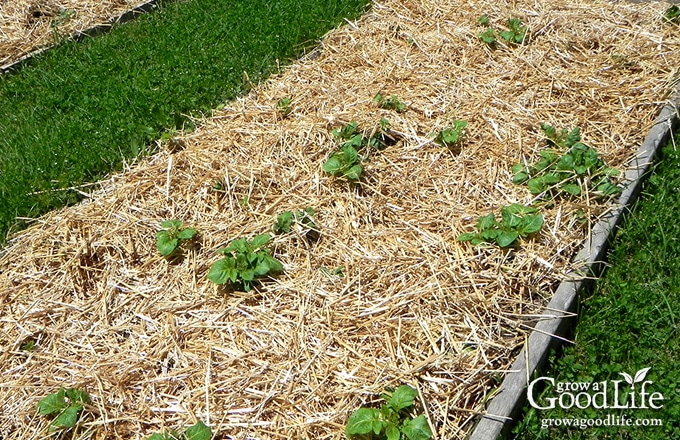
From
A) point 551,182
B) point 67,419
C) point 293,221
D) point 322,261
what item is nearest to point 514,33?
point 551,182

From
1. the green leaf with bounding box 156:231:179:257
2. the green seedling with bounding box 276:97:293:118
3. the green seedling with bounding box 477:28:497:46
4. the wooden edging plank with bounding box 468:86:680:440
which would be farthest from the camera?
the green seedling with bounding box 477:28:497:46

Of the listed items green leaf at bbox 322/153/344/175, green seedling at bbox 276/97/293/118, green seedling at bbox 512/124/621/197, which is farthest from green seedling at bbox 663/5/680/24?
green leaf at bbox 322/153/344/175

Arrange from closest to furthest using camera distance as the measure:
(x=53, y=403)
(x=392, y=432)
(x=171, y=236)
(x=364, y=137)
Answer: (x=392, y=432)
(x=53, y=403)
(x=171, y=236)
(x=364, y=137)

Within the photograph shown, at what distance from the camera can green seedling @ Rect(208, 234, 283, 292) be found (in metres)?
3.42

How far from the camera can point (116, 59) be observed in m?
6.18

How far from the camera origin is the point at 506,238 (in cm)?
350

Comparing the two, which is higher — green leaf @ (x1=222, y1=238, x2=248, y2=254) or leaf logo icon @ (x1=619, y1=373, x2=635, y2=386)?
green leaf @ (x1=222, y1=238, x2=248, y2=254)

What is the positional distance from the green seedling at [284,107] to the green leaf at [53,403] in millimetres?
2730

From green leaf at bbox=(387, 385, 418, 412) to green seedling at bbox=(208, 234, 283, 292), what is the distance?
1.04 meters

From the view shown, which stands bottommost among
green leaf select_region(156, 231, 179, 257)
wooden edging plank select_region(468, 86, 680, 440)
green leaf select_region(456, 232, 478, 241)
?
wooden edging plank select_region(468, 86, 680, 440)

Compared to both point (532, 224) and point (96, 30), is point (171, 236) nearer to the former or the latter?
point (532, 224)

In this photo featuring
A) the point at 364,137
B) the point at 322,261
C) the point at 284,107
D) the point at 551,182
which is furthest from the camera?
the point at 284,107

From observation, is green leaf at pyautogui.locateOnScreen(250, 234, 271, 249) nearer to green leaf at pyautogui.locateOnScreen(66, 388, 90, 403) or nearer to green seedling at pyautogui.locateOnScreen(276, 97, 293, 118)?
green leaf at pyautogui.locateOnScreen(66, 388, 90, 403)

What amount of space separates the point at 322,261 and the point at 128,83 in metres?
3.11
